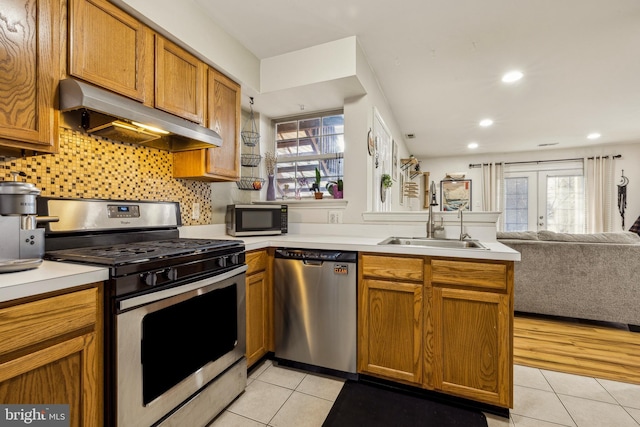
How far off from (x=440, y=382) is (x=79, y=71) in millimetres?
2438

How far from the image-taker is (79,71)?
1.35 m

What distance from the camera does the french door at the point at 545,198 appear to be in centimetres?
614

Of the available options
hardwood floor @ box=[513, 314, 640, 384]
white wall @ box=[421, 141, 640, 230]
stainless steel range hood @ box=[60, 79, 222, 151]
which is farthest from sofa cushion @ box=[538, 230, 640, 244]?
white wall @ box=[421, 141, 640, 230]

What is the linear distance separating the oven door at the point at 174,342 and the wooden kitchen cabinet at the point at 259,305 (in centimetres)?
17

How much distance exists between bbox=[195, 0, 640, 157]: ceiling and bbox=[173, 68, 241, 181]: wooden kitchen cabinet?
0.42 meters

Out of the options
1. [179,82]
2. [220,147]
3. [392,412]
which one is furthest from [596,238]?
[179,82]

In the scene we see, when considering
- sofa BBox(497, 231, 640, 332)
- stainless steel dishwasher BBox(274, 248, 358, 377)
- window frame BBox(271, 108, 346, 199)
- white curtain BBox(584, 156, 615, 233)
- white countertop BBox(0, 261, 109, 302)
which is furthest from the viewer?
white curtain BBox(584, 156, 615, 233)

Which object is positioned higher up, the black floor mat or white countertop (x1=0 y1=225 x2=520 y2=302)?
white countertop (x1=0 y1=225 x2=520 y2=302)

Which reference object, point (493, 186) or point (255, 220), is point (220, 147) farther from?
point (493, 186)

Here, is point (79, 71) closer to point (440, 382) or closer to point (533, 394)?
point (440, 382)

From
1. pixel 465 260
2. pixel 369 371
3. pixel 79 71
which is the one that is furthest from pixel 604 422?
pixel 79 71

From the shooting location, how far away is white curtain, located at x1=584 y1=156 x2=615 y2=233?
5.79 metres

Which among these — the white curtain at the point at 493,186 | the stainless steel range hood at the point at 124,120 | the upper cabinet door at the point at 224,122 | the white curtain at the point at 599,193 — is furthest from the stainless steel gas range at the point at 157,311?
the white curtain at the point at 599,193

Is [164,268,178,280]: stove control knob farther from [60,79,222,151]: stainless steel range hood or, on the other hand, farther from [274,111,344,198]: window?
[274,111,344,198]: window
